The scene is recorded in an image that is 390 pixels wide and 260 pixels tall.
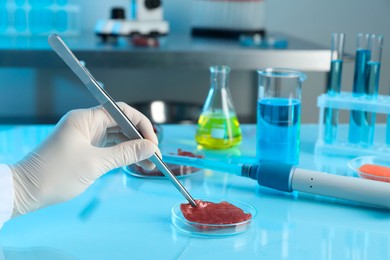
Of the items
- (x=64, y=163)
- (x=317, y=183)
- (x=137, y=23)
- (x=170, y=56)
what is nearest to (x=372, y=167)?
(x=317, y=183)

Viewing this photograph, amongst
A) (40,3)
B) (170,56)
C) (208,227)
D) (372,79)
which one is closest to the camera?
(208,227)

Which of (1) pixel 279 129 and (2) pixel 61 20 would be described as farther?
(2) pixel 61 20

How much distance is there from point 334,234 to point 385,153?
426 millimetres

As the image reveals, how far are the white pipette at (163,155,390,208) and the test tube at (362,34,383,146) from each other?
0.30m

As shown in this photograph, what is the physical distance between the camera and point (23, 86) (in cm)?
283

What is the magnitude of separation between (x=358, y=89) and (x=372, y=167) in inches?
9.0

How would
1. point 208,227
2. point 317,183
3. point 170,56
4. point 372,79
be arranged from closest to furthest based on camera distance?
point 208,227, point 317,183, point 372,79, point 170,56

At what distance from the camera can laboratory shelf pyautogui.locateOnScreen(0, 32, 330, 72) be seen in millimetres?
2215

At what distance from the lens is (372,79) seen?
1322 millimetres

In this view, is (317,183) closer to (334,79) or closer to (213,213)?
(213,213)

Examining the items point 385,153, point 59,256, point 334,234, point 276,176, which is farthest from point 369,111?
point 59,256

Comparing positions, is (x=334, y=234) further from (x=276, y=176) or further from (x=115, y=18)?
(x=115, y=18)

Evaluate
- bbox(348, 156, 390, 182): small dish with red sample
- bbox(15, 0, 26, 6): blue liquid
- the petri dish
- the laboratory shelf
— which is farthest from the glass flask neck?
bbox(15, 0, 26, 6): blue liquid

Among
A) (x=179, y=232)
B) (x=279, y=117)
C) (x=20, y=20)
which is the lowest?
(x=179, y=232)
